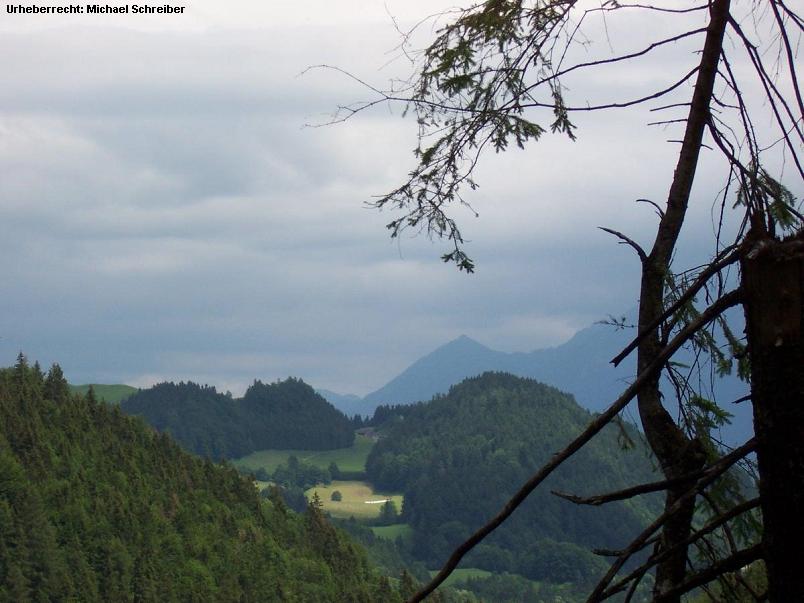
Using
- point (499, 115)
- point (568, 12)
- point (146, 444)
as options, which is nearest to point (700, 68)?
point (568, 12)

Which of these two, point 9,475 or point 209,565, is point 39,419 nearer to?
point 9,475

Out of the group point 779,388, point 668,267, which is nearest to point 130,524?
point 668,267

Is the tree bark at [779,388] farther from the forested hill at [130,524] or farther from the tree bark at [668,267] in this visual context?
the forested hill at [130,524]

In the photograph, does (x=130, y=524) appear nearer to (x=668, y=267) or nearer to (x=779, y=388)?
(x=668, y=267)

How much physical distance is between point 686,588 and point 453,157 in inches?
155

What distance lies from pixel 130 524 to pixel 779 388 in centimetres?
12278

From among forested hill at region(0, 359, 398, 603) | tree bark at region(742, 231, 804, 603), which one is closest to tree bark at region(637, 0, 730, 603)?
tree bark at region(742, 231, 804, 603)

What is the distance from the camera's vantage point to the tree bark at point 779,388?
3904 millimetres

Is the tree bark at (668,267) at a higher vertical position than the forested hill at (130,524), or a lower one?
higher

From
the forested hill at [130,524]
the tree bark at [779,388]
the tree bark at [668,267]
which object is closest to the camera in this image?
the tree bark at [779,388]

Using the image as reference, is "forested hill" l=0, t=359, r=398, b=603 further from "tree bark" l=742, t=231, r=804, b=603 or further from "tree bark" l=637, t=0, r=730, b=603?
"tree bark" l=742, t=231, r=804, b=603

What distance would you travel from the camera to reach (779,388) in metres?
3.95

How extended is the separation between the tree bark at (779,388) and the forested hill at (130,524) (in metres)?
107

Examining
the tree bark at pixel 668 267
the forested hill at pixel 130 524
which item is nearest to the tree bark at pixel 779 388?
the tree bark at pixel 668 267
